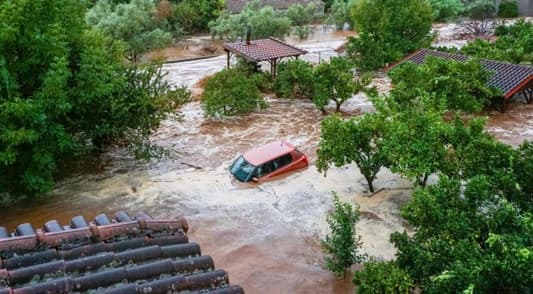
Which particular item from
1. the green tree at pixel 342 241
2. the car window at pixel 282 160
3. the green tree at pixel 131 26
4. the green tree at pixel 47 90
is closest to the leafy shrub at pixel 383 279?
the green tree at pixel 342 241

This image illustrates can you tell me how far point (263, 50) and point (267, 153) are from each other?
1250 centimetres

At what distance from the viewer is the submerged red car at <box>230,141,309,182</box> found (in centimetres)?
1995

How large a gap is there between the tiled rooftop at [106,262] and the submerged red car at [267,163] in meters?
11.6

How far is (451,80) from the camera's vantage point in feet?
76.5

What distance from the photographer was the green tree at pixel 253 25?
144 ft

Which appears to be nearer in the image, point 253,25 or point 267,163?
point 267,163

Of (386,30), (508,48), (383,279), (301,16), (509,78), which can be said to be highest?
(386,30)

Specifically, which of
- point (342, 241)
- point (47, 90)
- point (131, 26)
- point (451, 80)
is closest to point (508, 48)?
point (451, 80)

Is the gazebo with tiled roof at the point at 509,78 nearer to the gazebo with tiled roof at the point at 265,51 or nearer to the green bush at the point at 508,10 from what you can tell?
the gazebo with tiled roof at the point at 265,51

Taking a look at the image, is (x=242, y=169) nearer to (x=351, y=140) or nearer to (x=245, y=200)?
(x=245, y=200)

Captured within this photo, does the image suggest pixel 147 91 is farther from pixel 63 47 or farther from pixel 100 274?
pixel 100 274

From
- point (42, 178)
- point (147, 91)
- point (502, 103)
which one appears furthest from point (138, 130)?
point (502, 103)

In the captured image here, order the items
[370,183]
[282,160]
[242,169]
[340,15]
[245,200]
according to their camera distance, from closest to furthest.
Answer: [370,183]
[245,200]
[242,169]
[282,160]
[340,15]

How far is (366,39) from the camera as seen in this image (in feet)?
112
